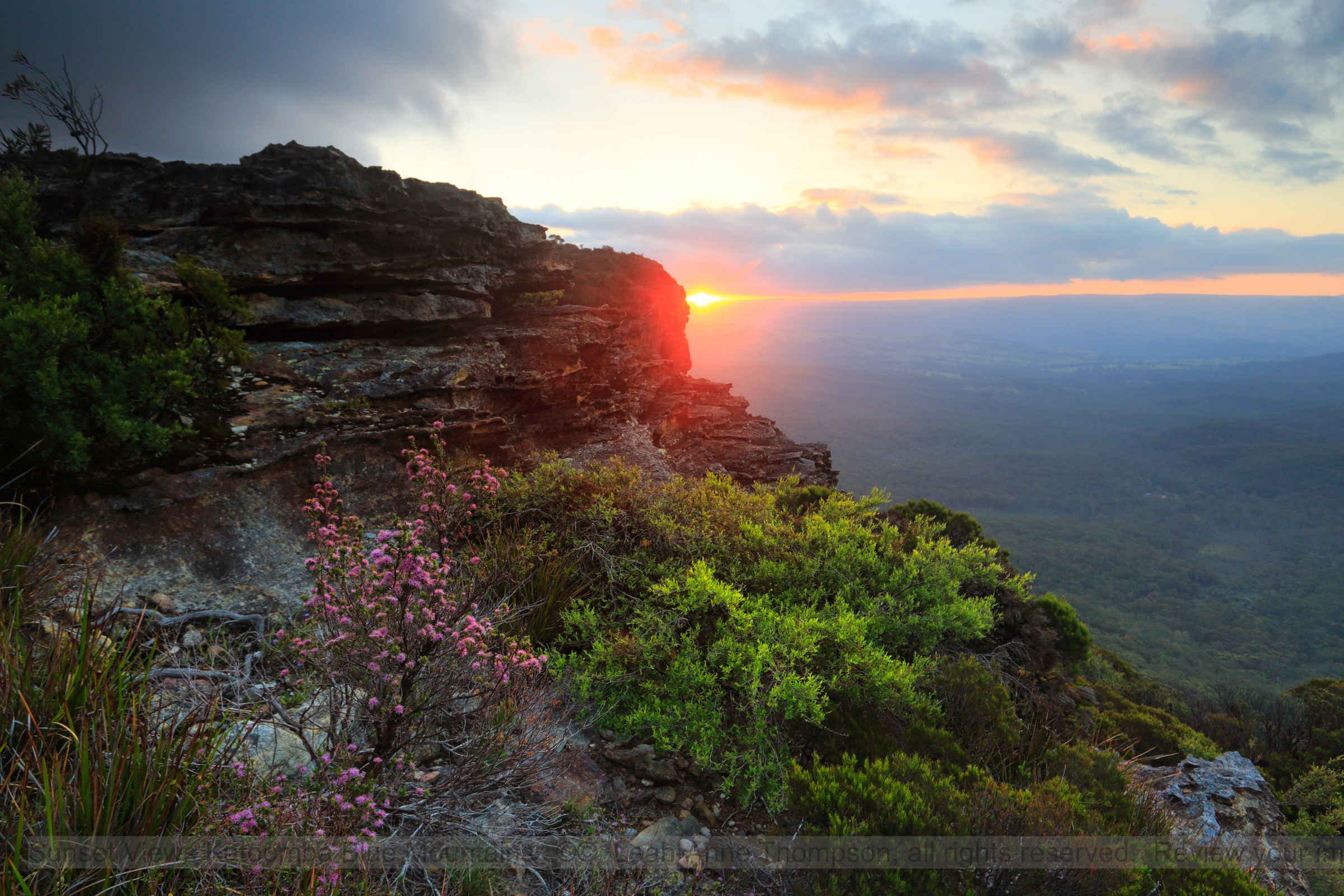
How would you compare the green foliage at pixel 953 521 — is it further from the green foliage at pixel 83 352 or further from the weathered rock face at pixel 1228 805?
the green foliage at pixel 83 352

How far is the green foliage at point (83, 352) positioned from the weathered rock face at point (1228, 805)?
9.92 metres

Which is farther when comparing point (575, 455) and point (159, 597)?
A: point (575, 455)

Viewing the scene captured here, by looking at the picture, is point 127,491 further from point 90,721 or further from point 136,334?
point 90,721

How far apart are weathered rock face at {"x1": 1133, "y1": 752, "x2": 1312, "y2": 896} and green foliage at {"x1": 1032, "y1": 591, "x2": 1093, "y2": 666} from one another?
2.20 m

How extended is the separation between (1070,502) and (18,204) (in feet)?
686

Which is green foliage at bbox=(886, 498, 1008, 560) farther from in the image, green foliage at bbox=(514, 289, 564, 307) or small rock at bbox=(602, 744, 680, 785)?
green foliage at bbox=(514, 289, 564, 307)

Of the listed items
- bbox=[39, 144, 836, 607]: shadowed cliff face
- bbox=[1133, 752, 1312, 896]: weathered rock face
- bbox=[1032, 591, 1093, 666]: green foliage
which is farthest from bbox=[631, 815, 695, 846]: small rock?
bbox=[1032, 591, 1093, 666]: green foliage

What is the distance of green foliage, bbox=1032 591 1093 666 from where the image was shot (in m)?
9.79

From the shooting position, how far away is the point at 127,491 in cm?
575

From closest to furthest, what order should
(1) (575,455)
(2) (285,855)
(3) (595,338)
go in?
(2) (285,855)
(1) (575,455)
(3) (595,338)

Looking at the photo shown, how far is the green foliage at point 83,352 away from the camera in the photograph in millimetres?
5055

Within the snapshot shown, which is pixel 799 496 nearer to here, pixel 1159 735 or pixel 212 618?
pixel 212 618

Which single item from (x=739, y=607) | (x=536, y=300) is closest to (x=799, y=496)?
(x=739, y=607)

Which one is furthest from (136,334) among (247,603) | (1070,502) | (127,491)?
(1070,502)
